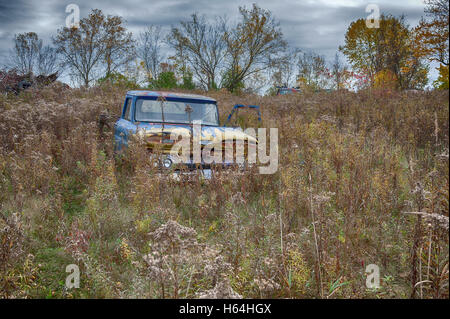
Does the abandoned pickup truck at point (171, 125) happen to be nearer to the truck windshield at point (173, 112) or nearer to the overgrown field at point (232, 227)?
the truck windshield at point (173, 112)

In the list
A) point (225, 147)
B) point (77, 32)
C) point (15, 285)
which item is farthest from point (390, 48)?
point (77, 32)

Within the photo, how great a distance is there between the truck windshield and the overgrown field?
2.86ft

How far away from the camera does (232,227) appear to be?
3.25 m

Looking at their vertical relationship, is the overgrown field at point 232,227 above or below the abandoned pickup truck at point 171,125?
below

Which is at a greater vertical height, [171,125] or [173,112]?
[173,112]

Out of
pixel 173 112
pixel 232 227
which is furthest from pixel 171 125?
pixel 232 227

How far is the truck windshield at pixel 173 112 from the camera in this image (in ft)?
19.0

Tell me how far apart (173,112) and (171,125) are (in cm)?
64

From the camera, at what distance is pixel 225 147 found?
16.4 ft

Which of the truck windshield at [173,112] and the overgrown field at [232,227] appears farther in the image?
the truck windshield at [173,112]

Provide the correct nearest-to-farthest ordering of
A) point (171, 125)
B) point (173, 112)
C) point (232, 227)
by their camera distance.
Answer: point (232, 227) → point (171, 125) → point (173, 112)

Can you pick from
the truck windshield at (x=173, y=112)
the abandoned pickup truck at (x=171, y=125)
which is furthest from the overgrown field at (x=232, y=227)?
the truck windshield at (x=173, y=112)

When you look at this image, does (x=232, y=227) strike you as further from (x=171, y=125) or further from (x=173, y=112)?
(x=173, y=112)

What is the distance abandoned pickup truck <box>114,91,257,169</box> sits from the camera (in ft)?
15.6
